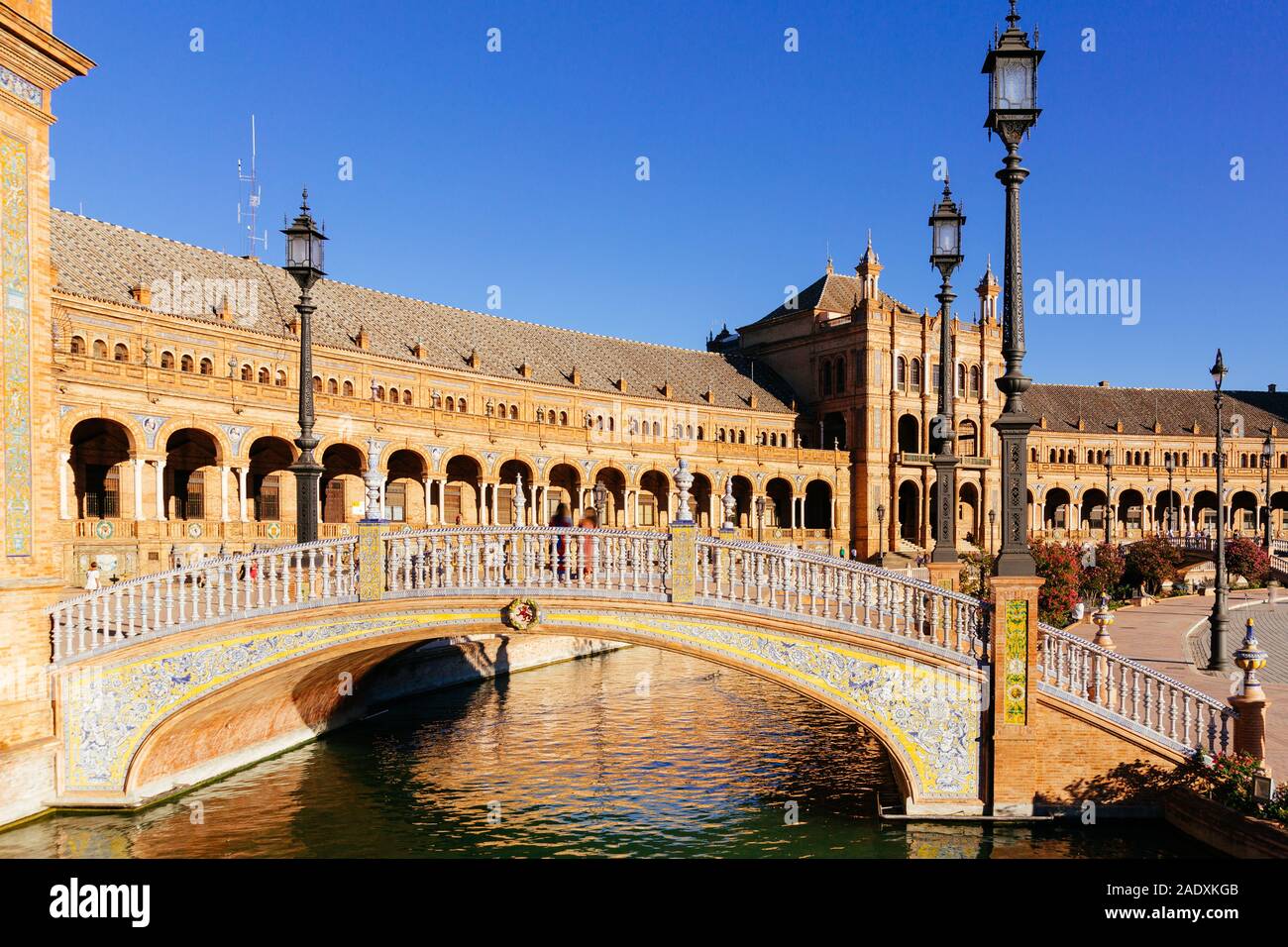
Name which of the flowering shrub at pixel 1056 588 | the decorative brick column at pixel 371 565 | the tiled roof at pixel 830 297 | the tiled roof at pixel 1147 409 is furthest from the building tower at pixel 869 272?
the decorative brick column at pixel 371 565

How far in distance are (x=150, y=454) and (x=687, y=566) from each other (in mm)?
25974

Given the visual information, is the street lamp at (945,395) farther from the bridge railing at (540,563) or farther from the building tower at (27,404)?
the building tower at (27,404)

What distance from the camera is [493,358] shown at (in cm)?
5734

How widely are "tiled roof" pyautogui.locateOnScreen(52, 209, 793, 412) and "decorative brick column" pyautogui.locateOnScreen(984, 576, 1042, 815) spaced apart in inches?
1460

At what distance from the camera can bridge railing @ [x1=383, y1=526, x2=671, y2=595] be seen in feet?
46.3

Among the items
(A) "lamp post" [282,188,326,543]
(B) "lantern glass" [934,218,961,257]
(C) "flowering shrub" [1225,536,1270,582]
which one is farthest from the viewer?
A: (C) "flowering shrub" [1225,536,1270,582]

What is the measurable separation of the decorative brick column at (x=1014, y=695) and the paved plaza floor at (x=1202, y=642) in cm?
305

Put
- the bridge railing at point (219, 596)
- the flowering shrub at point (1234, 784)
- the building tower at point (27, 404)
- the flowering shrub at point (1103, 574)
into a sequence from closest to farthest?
the flowering shrub at point (1234, 784) < the building tower at point (27, 404) < the bridge railing at point (219, 596) < the flowering shrub at point (1103, 574)

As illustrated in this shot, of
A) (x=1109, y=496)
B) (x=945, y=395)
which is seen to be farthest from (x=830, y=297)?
(x=945, y=395)

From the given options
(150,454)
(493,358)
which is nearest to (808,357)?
(493,358)

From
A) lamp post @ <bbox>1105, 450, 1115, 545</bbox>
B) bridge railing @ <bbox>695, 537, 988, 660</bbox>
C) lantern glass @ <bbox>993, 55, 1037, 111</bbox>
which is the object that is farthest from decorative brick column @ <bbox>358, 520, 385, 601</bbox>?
lamp post @ <bbox>1105, 450, 1115, 545</bbox>

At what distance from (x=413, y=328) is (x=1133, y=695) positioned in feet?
156

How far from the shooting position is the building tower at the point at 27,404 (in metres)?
13.3

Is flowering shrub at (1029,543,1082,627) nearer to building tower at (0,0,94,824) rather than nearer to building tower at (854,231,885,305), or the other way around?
building tower at (0,0,94,824)
